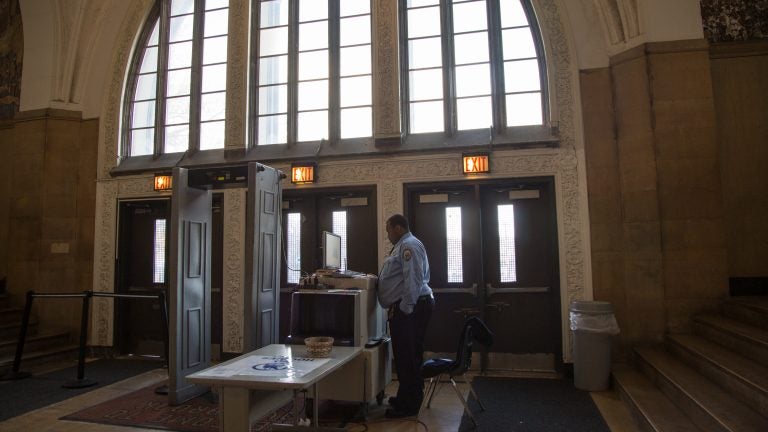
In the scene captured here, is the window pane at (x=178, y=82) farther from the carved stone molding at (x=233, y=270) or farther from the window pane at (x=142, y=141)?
the carved stone molding at (x=233, y=270)

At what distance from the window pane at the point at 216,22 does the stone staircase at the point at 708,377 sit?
6644 millimetres

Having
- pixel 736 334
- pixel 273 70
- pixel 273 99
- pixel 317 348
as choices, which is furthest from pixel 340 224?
pixel 736 334

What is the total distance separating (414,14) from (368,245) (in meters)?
3.07

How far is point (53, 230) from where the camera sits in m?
6.90

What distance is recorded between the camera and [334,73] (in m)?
6.55

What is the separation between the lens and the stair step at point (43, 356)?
19.3 ft

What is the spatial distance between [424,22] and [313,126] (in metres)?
1.98

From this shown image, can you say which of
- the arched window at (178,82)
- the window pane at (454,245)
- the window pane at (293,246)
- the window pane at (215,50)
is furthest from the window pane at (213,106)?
the window pane at (454,245)

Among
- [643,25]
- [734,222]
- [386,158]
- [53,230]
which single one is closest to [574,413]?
[734,222]

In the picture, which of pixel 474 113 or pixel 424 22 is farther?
pixel 424 22

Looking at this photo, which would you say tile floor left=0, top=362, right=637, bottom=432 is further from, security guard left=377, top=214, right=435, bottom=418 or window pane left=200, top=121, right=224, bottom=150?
window pane left=200, top=121, right=224, bottom=150

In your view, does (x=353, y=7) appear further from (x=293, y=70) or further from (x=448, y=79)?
(x=448, y=79)

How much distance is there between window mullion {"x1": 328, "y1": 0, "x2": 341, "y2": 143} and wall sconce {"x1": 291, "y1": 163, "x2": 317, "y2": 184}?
53cm

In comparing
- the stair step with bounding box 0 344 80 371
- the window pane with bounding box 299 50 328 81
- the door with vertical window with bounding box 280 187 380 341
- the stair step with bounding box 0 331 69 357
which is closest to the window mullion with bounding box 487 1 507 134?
the door with vertical window with bounding box 280 187 380 341
